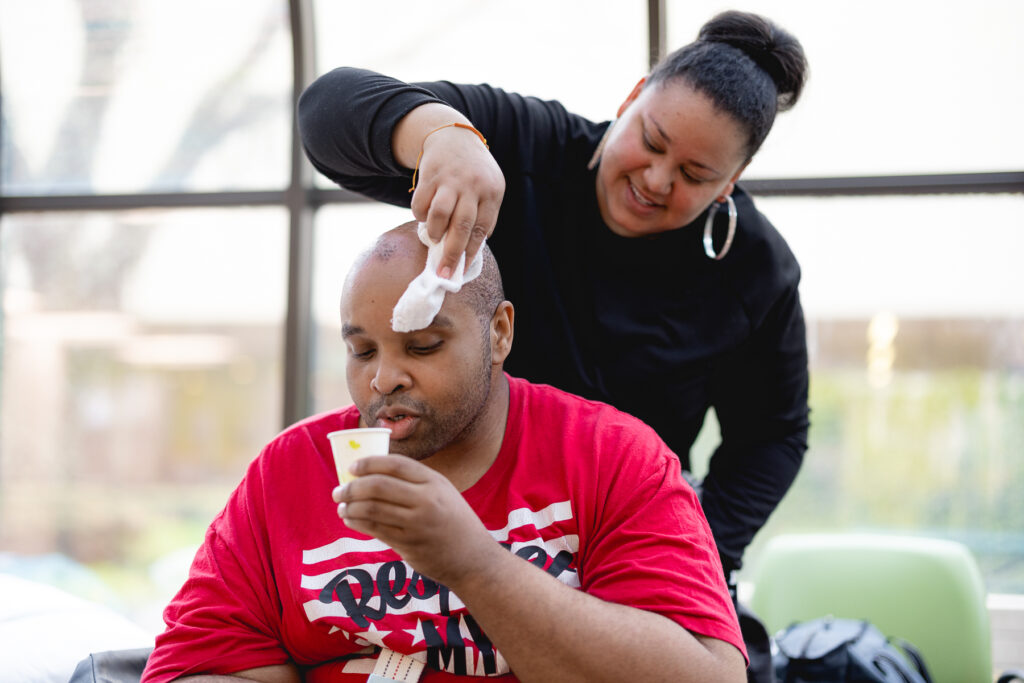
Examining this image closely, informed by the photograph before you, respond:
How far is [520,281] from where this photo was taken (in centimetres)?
190

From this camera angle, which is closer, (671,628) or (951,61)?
(671,628)

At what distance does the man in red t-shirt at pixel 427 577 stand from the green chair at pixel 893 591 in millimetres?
1385

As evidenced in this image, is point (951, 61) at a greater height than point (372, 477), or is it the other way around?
point (951, 61)

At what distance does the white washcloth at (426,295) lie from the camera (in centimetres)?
134

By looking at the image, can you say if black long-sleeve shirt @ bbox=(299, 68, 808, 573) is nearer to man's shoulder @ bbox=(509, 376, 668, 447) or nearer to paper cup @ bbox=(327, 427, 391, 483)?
man's shoulder @ bbox=(509, 376, 668, 447)

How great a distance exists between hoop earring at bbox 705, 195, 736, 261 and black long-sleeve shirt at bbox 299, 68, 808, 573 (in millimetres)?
19

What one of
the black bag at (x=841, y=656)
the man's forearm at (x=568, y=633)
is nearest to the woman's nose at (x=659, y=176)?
the man's forearm at (x=568, y=633)

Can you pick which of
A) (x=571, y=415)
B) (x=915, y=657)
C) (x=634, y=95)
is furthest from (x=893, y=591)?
(x=634, y=95)

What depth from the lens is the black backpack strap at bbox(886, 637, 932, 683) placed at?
2.46 meters

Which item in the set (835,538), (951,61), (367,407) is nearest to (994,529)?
(835,538)

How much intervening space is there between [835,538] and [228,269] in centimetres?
274

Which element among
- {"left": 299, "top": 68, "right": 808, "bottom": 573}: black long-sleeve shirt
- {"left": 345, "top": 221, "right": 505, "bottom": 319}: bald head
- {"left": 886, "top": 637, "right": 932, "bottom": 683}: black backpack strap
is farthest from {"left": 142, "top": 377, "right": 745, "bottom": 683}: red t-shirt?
{"left": 886, "top": 637, "right": 932, "bottom": 683}: black backpack strap

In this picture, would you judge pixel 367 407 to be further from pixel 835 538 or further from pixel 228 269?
pixel 228 269

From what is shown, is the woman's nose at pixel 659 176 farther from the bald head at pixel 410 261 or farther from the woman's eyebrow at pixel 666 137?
the bald head at pixel 410 261
